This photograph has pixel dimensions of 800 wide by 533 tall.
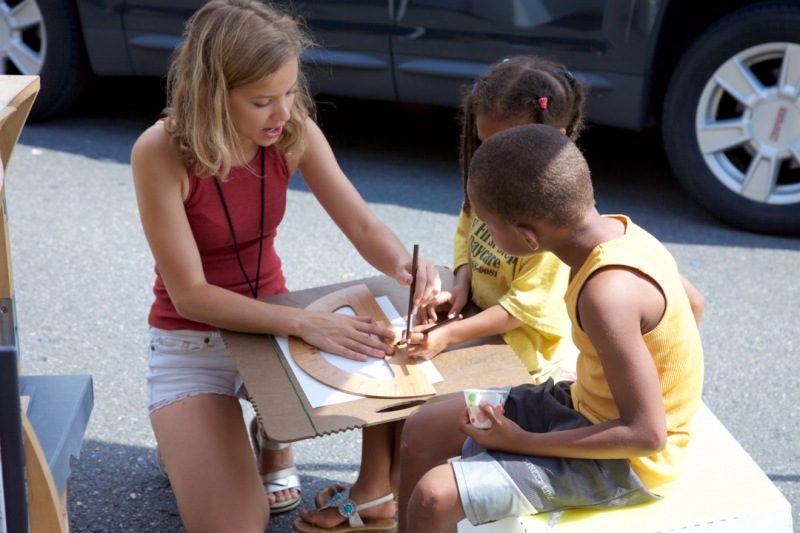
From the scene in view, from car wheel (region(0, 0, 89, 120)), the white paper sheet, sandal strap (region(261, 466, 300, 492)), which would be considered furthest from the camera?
car wheel (region(0, 0, 89, 120))

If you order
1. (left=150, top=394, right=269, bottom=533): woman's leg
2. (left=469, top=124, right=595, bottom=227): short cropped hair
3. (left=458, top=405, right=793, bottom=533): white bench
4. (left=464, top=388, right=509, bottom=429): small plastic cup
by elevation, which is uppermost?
(left=469, top=124, right=595, bottom=227): short cropped hair

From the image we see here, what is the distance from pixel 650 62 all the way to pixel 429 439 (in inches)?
99.9

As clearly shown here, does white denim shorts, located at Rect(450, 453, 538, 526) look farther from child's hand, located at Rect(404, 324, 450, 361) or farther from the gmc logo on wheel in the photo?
the gmc logo on wheel

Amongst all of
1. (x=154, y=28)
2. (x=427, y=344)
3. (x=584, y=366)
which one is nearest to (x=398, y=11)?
(x=154, y=28)

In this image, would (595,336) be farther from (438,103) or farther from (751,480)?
(438,103)

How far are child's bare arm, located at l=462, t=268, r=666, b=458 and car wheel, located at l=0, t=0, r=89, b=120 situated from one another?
4.05 meters

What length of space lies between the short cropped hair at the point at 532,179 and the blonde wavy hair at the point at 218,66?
0.70 metres

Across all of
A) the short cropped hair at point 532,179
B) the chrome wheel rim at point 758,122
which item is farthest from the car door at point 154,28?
the short cropped hair at point 532,179

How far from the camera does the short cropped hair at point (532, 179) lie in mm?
1773

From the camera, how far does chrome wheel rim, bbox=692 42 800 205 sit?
4.06 m

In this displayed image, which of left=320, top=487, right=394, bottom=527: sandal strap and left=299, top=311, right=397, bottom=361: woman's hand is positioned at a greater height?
left=299, top=311, right=397, bottom=361: woman's hand

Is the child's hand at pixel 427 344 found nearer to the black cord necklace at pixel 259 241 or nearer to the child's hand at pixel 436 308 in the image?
the child's hand at pixel 436 308

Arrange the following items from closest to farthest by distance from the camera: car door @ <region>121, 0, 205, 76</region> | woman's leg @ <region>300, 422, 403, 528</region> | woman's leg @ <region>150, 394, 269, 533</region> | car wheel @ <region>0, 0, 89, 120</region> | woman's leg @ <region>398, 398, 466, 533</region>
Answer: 1. woman's leg @ <region>398, 398, 466, 533</region>
2. woman's leg @ <region>150, 394, 269, 533</region>
3. woman's leg @ <region>300, 422, 403, 528</region>
4. car door @ <region>121, 0, 205, 76</region>
5. car wheel @ <region>0, 0, 89, 120</region>

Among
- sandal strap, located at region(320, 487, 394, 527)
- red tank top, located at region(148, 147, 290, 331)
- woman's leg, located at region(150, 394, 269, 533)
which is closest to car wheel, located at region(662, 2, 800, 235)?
red tank top, located at region(148, 147, 290, 331)
